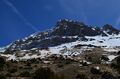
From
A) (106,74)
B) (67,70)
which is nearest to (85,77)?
(106,74)

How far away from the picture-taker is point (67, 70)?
43.7 meters

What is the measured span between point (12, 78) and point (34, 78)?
8.06 ft

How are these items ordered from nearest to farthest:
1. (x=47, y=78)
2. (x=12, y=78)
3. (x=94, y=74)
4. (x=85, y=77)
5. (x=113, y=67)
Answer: (x=47, y=78) → (x=12, y=78) → (x=85, y=77) → (x=94, y=74) → (x=113, y=67)

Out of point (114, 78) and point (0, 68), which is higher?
point (0, 68)

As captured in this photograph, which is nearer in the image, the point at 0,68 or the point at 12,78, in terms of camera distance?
the point at 12,78

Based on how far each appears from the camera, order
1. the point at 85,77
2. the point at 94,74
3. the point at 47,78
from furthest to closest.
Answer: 1. the point at 94,74
2. the point at 85,77
3. the point at 47,78

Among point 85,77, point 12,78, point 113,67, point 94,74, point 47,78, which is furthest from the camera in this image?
point 113,67

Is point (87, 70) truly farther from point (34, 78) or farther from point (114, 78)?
point (34, 78)

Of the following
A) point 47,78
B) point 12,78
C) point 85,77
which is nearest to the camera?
point 47,78

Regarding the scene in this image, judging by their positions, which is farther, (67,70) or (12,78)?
(67,70)

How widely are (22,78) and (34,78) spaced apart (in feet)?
5.20

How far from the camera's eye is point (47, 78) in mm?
30344

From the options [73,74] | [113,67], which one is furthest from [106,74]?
[113,67]

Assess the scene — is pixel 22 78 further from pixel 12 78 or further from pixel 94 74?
pixel 94 74
